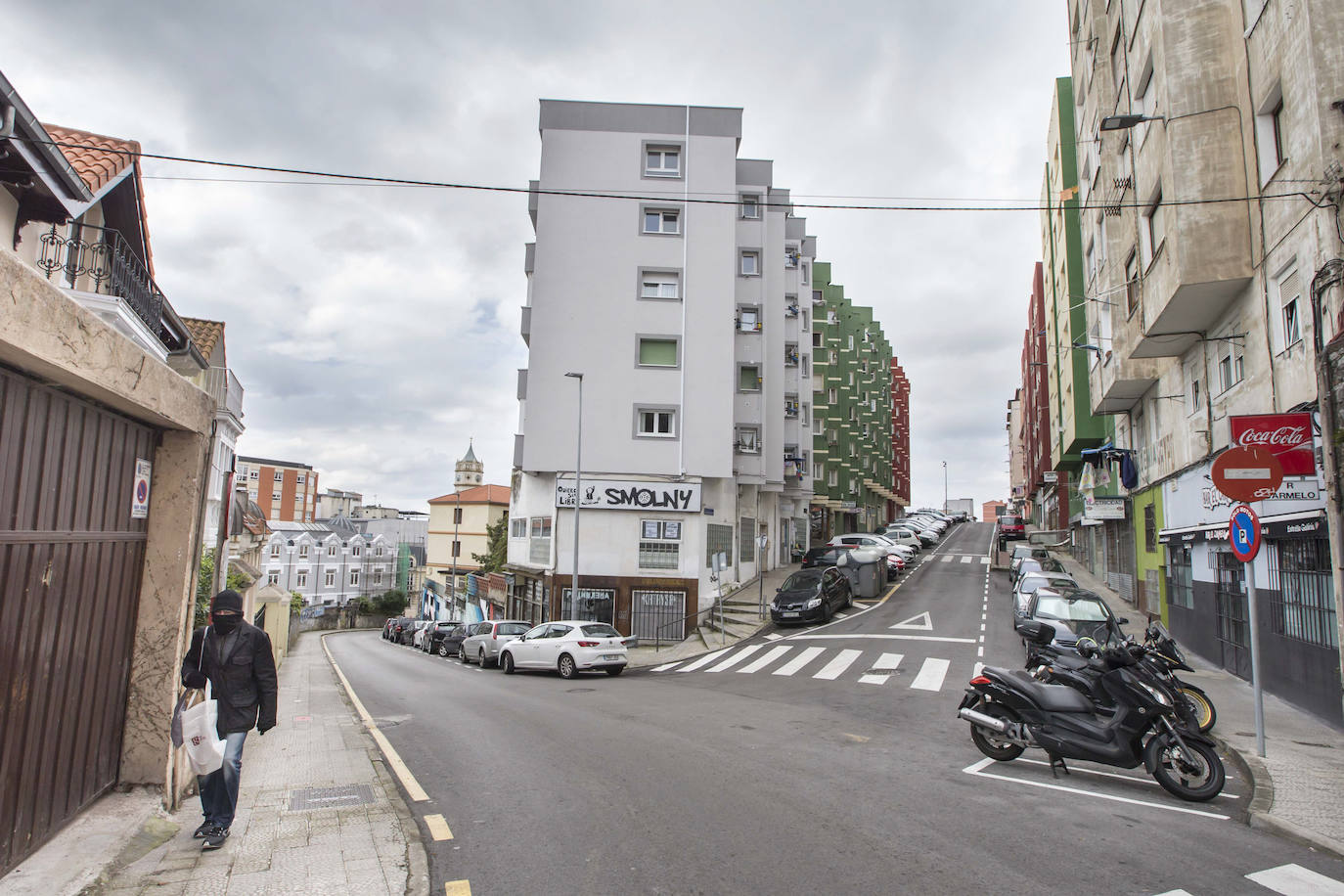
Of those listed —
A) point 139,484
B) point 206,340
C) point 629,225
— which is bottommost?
point 139,484

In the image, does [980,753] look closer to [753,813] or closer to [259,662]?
[753,813]

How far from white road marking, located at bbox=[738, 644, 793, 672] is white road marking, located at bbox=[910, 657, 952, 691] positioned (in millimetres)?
3597

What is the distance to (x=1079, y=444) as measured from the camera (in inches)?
1239

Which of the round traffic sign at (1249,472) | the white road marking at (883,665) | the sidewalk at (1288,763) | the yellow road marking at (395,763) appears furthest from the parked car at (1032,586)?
the yellow road marking at (395,763)

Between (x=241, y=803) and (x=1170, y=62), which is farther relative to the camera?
(x=1170, y=62)

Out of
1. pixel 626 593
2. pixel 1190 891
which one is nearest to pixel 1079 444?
pixel 626 593

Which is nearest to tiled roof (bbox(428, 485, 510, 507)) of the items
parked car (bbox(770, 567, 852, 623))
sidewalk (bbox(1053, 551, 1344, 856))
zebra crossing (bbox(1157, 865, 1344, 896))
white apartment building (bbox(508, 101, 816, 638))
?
white apartment building (bbox(508, 101, 816, 638))

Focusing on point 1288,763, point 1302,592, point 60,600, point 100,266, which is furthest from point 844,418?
point 60,600

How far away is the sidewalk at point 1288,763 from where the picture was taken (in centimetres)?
629

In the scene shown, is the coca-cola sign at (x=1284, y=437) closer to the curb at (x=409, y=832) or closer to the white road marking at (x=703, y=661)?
the curb at (x=409, y=832)

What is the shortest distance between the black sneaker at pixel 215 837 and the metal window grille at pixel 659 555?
23661 millimetres

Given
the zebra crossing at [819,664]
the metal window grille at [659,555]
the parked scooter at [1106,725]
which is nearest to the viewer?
the parked scooter at [1106,725]

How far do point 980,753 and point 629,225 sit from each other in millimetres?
25571

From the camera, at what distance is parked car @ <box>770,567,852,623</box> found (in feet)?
80.7
